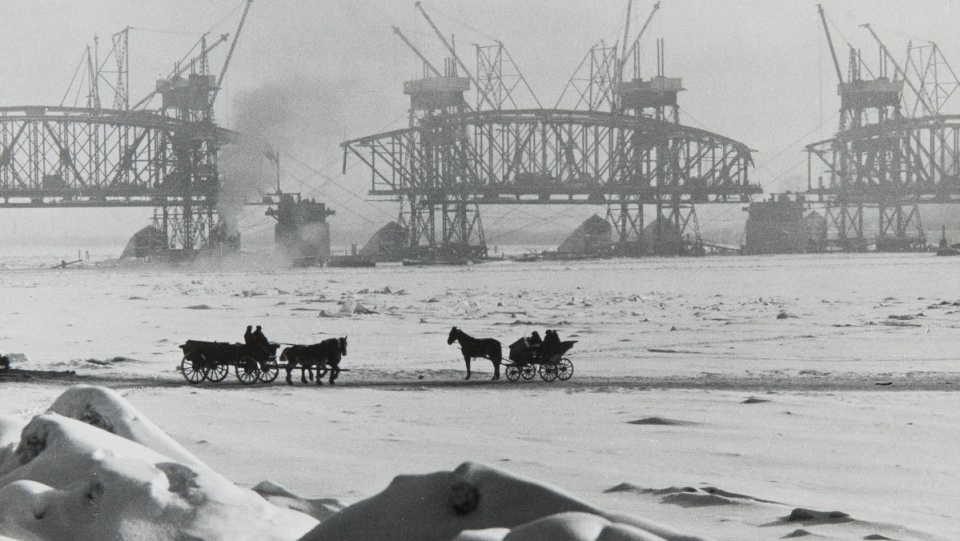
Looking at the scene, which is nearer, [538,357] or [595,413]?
[595,413]

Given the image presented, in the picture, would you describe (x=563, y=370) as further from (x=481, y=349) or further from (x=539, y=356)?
(x=481, y=349)

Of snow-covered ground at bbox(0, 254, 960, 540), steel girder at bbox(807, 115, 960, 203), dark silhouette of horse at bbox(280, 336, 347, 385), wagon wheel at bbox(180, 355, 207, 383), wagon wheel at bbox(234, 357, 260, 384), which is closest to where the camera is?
snow-covered ground at bbox(0, 254, 960, 540)

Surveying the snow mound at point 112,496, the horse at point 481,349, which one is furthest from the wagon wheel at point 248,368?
the snow mound at point 112,496

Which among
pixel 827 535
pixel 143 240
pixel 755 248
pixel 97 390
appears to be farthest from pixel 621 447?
pixel 755 248

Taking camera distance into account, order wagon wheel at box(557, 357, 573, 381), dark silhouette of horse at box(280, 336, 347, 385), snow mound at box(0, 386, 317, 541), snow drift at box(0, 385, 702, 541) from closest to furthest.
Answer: snow drift at box(0, 385, 702, 541), snow mound at box(0, 386, 317, 541), dark silhouette of horse at box(280, 336, 347, 385), wagon wheel at box(557, 357, 573, 381)

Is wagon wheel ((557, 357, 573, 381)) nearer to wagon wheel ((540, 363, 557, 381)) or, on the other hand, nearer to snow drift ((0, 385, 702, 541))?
wagon wheel ((540, 363, 557, 381))

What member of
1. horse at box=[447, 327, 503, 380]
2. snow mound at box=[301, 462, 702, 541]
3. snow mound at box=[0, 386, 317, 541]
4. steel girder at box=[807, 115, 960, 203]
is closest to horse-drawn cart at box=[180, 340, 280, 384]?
horse at box=[447, 327, 503, 380]

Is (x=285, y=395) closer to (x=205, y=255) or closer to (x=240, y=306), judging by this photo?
A: (x=240, y=306)

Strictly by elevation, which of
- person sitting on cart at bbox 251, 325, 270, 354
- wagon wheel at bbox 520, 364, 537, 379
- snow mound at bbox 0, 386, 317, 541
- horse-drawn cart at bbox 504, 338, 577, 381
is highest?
snow mound at bbox 0, 386, 317, 541

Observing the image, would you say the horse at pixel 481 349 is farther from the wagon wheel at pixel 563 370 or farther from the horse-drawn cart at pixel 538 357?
the wagon wheel at pixel 563 370

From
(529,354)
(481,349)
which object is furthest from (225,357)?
(529,354)
